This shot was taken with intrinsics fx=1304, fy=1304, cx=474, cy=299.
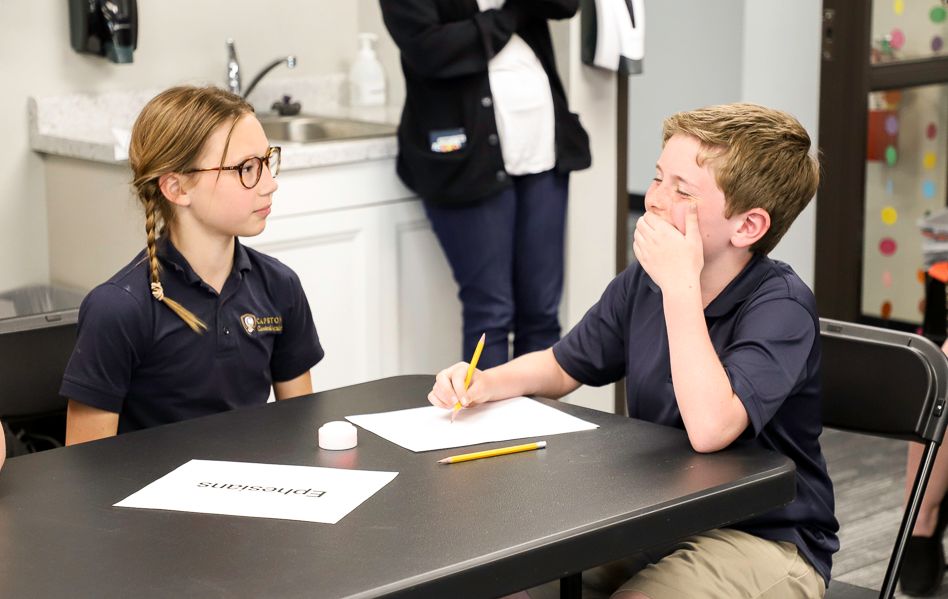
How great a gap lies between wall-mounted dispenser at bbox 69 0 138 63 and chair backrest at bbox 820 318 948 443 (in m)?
1.92

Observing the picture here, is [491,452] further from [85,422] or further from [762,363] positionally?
[85,422]

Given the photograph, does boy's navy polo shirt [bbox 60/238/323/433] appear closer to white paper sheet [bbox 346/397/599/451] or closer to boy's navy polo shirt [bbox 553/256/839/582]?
white paper sheet [bbox 346/397/599/451]

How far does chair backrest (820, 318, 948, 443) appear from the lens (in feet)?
5.88

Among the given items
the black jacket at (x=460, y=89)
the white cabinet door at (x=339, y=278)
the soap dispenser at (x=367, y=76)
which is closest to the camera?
the black jacket at (x=460, y=89)

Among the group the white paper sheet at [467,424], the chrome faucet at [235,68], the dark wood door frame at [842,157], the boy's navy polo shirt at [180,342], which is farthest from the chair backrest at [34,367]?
the dark wood door frame at [842,157]

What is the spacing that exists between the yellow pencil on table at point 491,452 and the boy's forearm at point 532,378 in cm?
23

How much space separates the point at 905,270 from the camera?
448 cm

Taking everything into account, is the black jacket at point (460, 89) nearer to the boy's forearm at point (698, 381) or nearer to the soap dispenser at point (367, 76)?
the soap dispenser at point (367, 76)

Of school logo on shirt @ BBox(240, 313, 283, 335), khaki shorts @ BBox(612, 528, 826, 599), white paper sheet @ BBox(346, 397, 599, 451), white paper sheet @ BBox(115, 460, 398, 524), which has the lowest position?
khaki shorts @ BBox(612, 528, 826, 599)

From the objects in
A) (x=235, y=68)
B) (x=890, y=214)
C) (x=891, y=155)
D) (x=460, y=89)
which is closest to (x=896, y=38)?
(x=891, y=155)

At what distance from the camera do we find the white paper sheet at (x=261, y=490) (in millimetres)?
1275

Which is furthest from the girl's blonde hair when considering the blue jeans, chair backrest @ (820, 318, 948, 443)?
the blue jeans

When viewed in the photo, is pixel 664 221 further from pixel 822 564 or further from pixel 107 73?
pixel 107 73

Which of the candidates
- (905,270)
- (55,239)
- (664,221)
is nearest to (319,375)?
(55,239)
